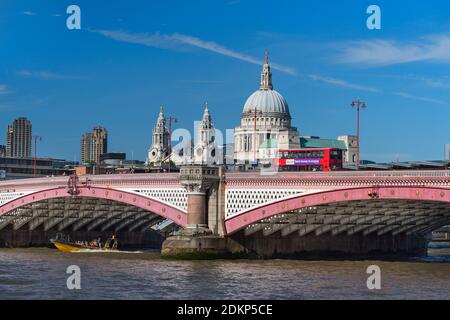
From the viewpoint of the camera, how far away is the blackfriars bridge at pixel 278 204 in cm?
6519

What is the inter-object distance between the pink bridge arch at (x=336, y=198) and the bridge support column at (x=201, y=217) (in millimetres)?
1477

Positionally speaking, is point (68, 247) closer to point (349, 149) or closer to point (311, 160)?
point (311, 160)

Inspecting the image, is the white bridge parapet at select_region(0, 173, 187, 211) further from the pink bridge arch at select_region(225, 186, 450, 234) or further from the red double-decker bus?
the red double-decker bus

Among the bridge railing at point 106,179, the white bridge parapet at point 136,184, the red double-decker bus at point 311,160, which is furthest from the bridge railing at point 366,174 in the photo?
the red double-decker bus at point 311,160

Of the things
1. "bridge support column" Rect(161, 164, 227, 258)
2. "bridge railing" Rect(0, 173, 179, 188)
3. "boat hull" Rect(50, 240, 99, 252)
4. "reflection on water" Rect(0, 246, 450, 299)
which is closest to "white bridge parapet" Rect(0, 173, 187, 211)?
"bridge railing" Rect(0, 173, 179, 188)

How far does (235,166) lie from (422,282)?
6159cm

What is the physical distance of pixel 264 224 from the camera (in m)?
76.1

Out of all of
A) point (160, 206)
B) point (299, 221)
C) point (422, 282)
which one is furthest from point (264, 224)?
point (422, 282)

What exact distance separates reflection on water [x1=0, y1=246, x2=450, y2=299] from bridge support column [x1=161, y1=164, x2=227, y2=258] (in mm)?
1938

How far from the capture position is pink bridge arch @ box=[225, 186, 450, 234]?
60.9 m

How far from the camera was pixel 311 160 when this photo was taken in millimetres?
87062

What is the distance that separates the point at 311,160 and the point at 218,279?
30.9 metres
